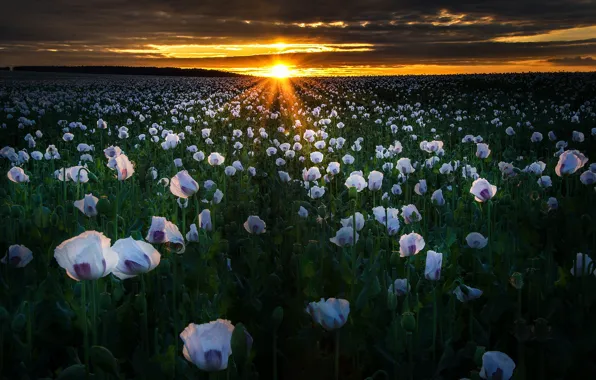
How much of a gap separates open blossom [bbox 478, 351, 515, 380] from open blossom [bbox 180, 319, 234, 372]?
0.78m

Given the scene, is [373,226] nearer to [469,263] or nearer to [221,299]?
[469,263]

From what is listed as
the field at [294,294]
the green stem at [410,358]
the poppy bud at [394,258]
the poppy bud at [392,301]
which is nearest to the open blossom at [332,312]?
the field at [294,294]

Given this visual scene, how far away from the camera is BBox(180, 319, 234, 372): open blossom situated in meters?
1.58

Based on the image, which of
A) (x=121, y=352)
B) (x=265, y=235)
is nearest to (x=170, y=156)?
(x=265, y=235)

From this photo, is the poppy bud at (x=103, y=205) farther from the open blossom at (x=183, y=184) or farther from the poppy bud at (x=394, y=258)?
the poppy bud at (x=394, y=258)

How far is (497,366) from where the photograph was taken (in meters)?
1.75

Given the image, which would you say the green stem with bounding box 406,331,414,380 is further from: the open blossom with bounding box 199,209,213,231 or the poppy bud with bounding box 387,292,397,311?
the open blossom with bounding box 199,209,213,231

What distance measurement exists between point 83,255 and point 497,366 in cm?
135

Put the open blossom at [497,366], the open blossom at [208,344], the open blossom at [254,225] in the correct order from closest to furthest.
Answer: the open blossom at [208,344]
the open blossom at [497,366]
the open blossom at [254,225]

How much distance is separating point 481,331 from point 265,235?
1.96 metres

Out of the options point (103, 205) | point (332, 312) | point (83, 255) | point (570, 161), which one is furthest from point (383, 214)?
point (83, 255)

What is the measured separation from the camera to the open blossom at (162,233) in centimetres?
264

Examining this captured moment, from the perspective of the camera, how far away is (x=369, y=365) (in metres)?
2.46

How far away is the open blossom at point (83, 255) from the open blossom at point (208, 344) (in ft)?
1.69
